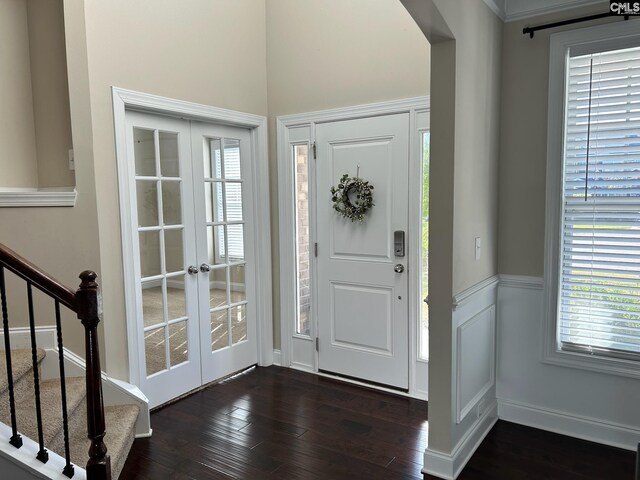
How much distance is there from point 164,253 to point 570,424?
280 cm

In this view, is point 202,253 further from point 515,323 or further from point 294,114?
point 515,323

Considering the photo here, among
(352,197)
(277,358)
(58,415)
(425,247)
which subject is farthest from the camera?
(277,358)

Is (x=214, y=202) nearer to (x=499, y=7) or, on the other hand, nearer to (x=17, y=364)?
(x=17, y=364)

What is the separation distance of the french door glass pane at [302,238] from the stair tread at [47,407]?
175 centimetres

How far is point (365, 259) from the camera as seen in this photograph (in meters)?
3.67

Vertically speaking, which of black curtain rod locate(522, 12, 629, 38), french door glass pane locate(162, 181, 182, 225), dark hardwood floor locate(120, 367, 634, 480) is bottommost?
dark hardwood floor locate(120, 367, 634, 480)

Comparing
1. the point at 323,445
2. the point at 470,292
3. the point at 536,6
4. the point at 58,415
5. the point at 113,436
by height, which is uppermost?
the point at 536,6

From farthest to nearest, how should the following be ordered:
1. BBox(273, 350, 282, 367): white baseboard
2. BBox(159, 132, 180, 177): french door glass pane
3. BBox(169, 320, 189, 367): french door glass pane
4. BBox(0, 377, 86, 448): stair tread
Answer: BBox(273, 350, 282, 367): white baseboard, BBox(169, 320, 189, 367): french door glass pane, BBox(159, 132, 180, 177): french door glass pane, BBox(0, 377, 86, 448): stair tread

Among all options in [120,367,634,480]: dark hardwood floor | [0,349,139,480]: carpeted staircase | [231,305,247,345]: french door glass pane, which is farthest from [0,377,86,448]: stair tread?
[231,305,247,345]: french door glass pane

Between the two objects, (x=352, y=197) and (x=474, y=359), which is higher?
(x=352, y=197)

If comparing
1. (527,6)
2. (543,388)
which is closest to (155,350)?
(543,388)

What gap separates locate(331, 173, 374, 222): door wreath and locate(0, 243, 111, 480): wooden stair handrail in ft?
6.78

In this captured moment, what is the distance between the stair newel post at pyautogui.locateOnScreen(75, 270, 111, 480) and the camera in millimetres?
1932

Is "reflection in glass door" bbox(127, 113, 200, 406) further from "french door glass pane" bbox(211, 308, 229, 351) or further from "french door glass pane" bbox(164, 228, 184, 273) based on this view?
"french door glass pane" bbox(211, 308, 229, 351)
